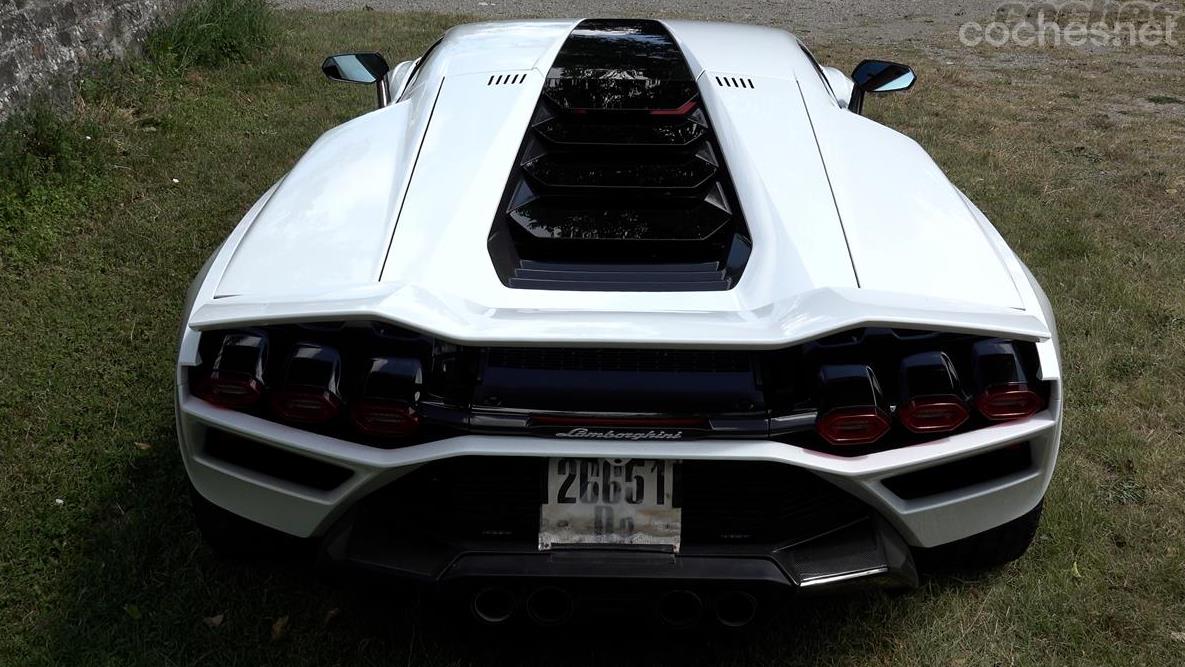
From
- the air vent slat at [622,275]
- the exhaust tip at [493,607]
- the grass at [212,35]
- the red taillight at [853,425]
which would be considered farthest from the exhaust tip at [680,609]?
the grass at [212,35]

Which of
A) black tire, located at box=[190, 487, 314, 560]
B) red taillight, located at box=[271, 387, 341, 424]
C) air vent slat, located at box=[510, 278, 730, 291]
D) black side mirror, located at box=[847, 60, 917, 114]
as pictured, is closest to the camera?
red taillight, located at box=[271, 387, 341, 424]

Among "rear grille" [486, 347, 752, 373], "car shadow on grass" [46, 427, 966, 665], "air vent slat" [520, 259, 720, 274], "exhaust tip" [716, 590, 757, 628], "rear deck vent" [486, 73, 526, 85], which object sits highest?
"rear deck vent" [486, 73, 526, 85]

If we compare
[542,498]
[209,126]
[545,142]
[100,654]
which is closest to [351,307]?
[542,498]

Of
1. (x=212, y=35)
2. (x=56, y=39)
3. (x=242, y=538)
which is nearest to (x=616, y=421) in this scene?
(x=242, y=538)

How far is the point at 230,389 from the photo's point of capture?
1999 millimetres

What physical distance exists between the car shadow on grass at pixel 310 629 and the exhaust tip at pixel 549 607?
24 cm

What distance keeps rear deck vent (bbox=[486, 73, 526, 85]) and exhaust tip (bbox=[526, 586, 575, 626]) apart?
1510 mm

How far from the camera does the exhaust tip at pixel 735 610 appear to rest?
200 centimetres

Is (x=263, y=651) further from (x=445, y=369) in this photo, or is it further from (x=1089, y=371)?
(x=1089, y=371)

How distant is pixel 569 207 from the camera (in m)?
2.45

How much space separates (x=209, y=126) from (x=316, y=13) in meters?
3.65

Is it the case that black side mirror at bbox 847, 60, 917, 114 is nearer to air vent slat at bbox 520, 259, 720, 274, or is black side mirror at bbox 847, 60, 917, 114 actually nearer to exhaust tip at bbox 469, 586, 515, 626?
air vent slat at bbox 520, 259, 720, 274

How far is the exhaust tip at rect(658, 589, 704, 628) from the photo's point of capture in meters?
1.99

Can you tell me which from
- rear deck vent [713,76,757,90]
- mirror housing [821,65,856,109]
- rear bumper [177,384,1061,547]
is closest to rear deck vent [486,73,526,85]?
rear deck vent [713,76,757,90]
